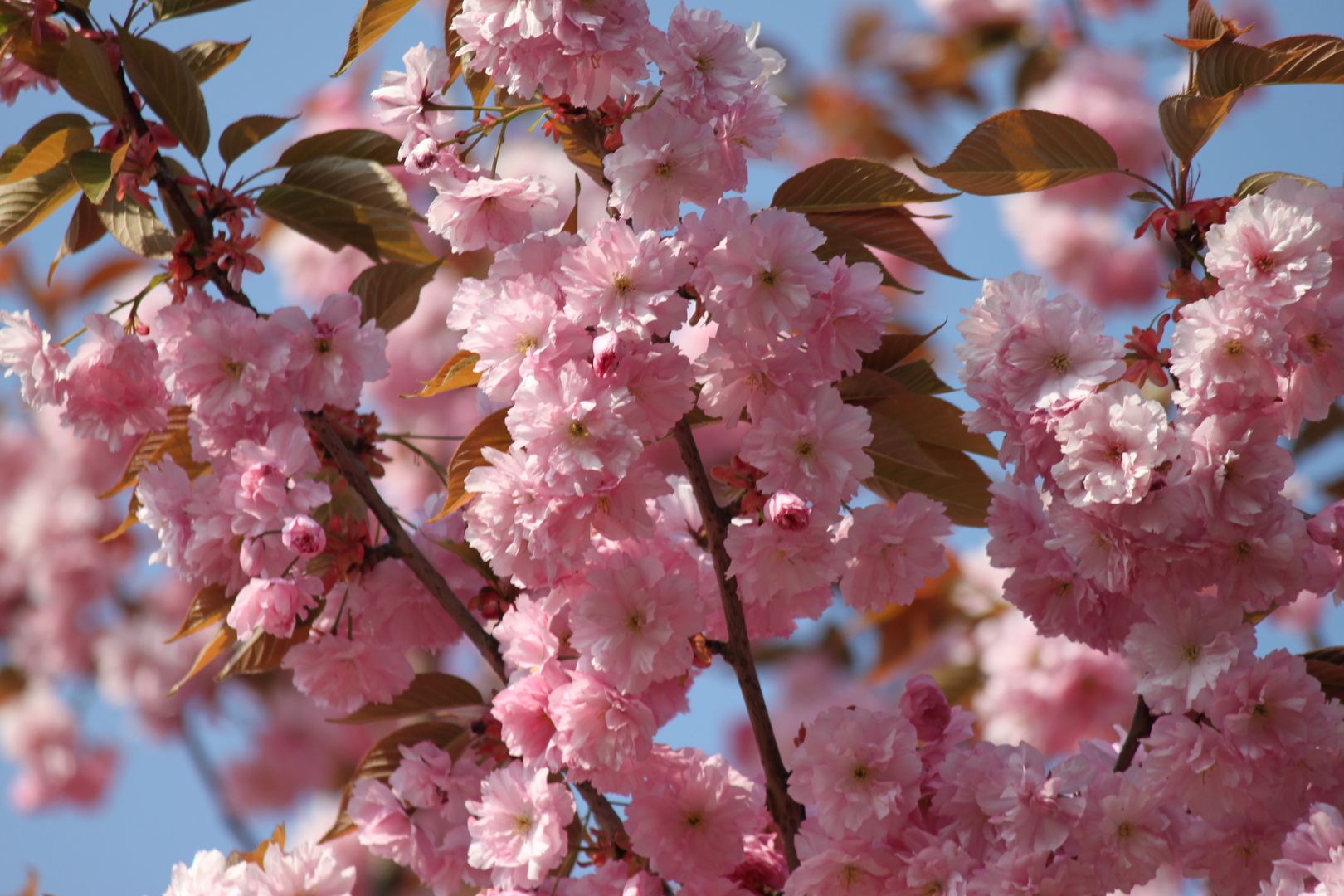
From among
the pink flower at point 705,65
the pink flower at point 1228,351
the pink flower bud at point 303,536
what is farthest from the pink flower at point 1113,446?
the pink flower bud at point 303,536

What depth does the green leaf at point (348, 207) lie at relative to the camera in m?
1.27

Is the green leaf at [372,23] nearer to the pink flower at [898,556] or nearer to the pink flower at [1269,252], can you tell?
the pink flower at [898,556]

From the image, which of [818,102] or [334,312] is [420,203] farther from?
[334,312]

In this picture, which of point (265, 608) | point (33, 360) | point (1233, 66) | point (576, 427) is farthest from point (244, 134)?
point (1233, 66)

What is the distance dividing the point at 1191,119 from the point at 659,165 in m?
0.47

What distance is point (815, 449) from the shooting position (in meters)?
0.91

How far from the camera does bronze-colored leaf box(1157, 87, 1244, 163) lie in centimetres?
96

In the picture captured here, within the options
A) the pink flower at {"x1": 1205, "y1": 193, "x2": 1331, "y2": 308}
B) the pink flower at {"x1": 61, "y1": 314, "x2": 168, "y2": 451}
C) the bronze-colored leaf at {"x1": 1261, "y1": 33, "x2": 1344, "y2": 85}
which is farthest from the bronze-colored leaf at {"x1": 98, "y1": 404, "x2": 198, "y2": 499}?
the bronze-colored leaf at {"x1": 1261, "y1": 33, "x2": 1344, "y2": 85}

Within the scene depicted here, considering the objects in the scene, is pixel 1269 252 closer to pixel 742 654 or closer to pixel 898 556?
pixel 898 556

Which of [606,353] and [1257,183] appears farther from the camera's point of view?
[1257,183]

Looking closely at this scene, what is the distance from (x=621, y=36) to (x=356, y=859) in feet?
11.3

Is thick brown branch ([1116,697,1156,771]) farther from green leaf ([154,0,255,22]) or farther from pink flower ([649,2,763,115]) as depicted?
green leaf ([154,0,255,22])

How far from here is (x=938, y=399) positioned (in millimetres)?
1057

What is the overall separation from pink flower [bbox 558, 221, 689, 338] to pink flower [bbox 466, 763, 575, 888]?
41 cm
